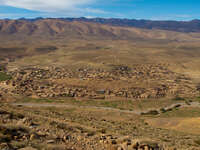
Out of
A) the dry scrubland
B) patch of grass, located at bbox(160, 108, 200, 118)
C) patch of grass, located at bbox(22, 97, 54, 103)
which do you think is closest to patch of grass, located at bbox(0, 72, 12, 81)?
the dry scrubland

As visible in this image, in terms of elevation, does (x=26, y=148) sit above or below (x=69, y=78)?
above

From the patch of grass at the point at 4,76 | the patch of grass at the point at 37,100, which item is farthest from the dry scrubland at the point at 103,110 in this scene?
the patch of grass at the point at 4,76

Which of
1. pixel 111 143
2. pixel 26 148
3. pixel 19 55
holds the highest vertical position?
pixel 26 148

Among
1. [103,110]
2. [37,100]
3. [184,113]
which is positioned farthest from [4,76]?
[184,113]

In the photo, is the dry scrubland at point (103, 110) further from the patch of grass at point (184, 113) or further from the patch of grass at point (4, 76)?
the patch of grass at point (4, 76)

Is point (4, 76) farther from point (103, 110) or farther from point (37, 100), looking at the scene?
point (103, 110)

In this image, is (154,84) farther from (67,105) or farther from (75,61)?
(75,61)

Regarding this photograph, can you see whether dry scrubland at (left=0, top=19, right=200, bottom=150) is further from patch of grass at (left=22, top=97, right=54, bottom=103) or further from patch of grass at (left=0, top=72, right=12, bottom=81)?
patch of grass at (left=0, top=72, right=12, bottom=81)

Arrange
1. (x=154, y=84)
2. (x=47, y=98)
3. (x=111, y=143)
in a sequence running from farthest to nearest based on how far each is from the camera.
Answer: (x=154, y=84)
(x=47, y=98)
(x=111, y=143)

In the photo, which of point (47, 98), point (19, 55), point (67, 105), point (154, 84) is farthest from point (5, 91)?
point (19, 55)

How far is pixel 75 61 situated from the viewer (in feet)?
344

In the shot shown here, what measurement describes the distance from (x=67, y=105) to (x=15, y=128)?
31.0m

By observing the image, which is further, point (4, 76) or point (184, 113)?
point (4, 76)

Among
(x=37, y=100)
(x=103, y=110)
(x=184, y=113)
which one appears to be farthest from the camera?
(x=37, y=100)
